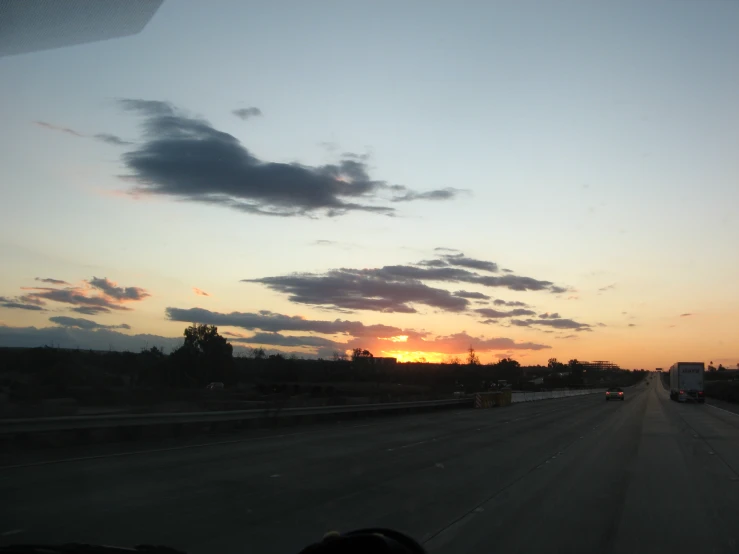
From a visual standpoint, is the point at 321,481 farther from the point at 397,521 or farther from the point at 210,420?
the point at 210,420

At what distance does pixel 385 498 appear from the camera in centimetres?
1188

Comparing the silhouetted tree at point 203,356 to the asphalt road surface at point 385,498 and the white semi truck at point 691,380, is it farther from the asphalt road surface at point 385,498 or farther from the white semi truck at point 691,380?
the asphalt road surface at point 385,498

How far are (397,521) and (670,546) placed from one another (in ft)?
11.8

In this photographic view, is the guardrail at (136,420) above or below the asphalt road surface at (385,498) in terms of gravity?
above

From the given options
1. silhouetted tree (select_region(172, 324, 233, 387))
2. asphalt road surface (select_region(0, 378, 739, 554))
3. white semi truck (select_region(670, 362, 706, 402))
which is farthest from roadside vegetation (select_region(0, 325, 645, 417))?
white semi truck (select_region(670, 362, 706, 402))

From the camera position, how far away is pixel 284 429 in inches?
1108

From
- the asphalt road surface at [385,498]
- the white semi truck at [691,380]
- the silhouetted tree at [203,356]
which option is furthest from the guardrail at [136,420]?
the silhouetted tree at [203,356]

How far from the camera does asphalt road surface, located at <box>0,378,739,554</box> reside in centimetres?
894

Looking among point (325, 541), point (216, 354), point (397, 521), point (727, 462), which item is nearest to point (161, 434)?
point (397, 521)

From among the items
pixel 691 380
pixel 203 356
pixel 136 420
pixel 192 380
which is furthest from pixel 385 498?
pixel 203 356

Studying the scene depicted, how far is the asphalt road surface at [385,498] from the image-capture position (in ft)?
29.3

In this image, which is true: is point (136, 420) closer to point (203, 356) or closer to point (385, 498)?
point (385, 498)

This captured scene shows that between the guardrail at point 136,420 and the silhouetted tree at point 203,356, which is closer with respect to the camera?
the guardrail at point 136,420

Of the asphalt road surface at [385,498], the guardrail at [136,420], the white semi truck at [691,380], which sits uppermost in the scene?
the white semi truck at [691,380]
